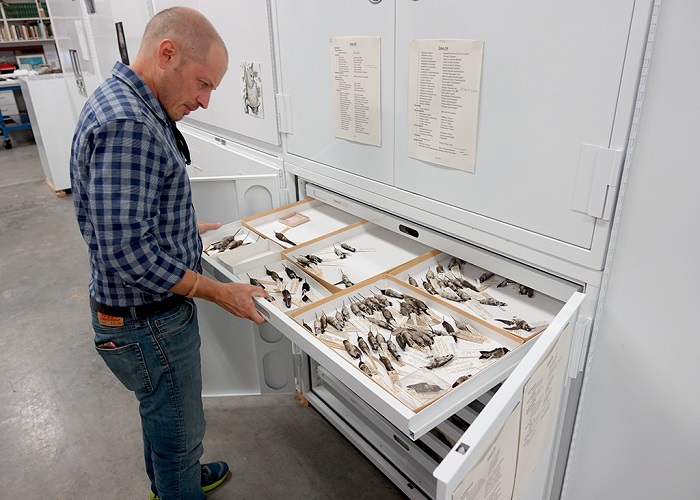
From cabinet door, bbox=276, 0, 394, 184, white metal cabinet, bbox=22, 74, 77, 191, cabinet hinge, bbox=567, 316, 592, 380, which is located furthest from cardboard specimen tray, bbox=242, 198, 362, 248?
white metal cabinet, bbox=22, 74, 77, 191

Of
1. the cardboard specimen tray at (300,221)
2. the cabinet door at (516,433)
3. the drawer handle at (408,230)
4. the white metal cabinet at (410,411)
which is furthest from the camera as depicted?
the cardboard specimen tray at (300,221)

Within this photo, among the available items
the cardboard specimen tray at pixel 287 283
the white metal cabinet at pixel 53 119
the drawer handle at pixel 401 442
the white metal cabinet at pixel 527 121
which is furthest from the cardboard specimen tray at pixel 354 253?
the white metal cabinet at pixel 53 119

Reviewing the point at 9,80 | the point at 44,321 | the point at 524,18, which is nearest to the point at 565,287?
the point at 524,18

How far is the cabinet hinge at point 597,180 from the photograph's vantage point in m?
0.95

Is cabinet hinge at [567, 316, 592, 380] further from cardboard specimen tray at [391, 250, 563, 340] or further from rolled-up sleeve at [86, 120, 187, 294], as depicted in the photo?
rolled-up sleeve at [86, 120, 187, 294]

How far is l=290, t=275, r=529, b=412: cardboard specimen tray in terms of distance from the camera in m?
0.99

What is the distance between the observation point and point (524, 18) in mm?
1012

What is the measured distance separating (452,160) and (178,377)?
98 centimetres

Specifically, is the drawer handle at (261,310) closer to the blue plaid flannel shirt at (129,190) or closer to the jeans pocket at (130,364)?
the blue plaid flannel shirt at (129,190)

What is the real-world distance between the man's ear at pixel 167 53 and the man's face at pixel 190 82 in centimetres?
2

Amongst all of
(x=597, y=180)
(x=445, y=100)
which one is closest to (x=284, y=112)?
(x=445, y=100)

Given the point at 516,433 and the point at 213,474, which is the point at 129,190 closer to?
the point at 516,433

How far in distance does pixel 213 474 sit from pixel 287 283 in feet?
3.15

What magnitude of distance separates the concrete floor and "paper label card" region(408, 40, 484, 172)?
131 cm
